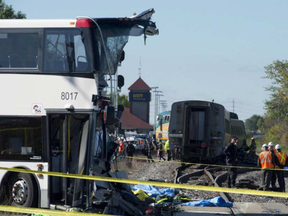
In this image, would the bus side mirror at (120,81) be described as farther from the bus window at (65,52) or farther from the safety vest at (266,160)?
the safety vest at (266,160)

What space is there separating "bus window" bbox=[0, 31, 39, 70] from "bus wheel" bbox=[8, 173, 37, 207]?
7.81 ft

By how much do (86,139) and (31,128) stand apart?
1328mm

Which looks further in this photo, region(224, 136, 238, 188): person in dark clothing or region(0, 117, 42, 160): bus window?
region(224, 136, 238, 188): person in dark clothing

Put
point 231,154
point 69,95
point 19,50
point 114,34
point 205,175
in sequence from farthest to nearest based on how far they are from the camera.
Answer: point 205,175
point 231,154
point 114,34
point 19,50
point 69,95

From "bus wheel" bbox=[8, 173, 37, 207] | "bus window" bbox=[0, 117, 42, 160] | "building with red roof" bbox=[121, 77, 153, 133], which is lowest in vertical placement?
"bus wheel" bbox=[8, 173, 37, 207]

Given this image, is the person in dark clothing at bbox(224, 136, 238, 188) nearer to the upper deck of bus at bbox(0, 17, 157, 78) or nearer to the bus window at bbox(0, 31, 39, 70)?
the upper deck of bus at bbox(0, 17, 157, 78)

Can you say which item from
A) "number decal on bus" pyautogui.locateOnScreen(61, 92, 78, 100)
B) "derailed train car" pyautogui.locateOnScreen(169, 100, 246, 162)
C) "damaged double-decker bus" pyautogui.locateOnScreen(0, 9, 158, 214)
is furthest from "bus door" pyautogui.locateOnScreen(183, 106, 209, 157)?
"number decal on bus" pyautogui.locateOnScreen(61, 92, 78, 100)

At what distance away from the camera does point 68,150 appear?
12.0 metres

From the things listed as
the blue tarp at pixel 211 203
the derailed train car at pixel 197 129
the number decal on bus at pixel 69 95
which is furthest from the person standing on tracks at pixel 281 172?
the number decal on bus at pixel 69 95

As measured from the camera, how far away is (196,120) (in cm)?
2795

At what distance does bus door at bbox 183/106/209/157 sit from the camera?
27469 millimetres

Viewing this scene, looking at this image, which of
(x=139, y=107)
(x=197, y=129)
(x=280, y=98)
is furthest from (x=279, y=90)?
(x=139, y=107)

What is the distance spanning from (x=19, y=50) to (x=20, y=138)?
75.1 inches

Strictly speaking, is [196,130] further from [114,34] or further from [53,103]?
[53,103]
